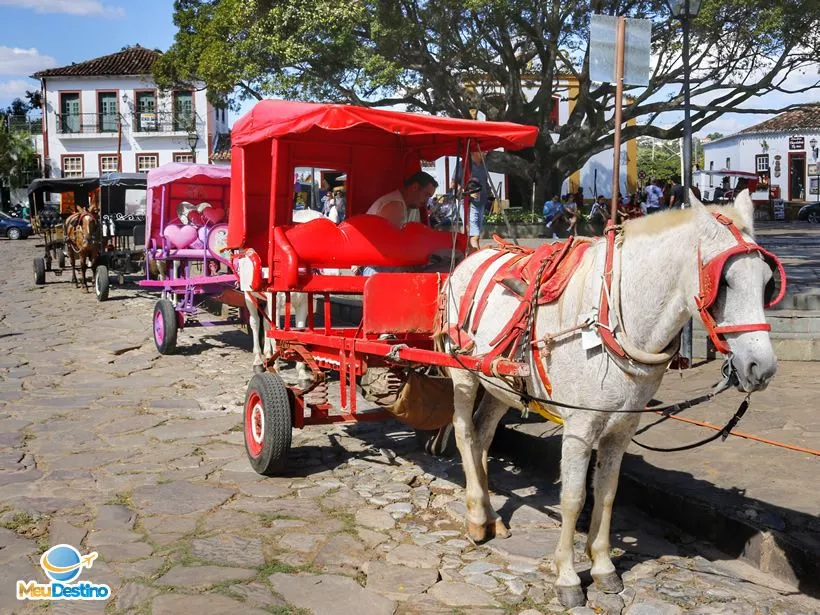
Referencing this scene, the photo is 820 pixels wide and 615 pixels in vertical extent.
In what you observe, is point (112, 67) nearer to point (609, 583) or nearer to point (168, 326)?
point (168, 326)

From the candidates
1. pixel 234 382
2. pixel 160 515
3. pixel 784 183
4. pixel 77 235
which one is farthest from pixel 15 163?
pixel 160 515

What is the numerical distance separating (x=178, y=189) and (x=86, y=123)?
4434 cm

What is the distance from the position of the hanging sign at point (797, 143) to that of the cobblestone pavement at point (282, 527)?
51901mm

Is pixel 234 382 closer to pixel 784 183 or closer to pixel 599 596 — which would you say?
pixel 599 596

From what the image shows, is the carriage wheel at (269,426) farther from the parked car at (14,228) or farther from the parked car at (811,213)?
the parked car at (14,228)

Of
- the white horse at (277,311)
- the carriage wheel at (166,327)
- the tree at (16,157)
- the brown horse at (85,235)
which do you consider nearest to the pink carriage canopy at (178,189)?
the carriage wheel at (166,327)

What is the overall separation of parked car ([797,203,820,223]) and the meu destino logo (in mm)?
39692

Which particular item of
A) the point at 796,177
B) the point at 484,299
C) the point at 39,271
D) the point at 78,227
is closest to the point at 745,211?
the point at 484,299

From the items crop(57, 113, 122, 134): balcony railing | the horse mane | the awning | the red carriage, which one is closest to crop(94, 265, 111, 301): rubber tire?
the red carriage

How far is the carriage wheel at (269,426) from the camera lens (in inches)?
240

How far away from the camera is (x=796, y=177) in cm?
5372

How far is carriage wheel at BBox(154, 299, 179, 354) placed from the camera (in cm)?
1120

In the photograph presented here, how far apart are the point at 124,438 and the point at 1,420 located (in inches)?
56.7

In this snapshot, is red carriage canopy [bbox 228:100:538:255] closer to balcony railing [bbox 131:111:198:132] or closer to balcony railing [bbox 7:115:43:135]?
balcony railing [bbox 131:111:198:132]
